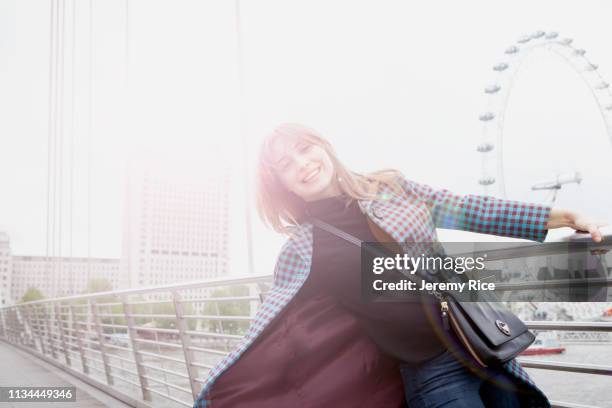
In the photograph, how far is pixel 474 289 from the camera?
1.12m

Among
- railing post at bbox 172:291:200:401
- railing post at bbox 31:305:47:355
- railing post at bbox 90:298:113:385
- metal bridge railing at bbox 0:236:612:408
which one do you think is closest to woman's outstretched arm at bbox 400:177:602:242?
metal bridge railing at bbox 0:236:612:408

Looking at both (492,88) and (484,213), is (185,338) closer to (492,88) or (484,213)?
(484,213)

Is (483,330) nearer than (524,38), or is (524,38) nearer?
(483,330)

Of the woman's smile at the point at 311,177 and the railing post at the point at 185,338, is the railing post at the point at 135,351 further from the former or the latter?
the woman's smile at the point at 311,177

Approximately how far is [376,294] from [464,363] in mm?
201

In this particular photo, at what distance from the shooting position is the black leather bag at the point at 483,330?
40.9 inches

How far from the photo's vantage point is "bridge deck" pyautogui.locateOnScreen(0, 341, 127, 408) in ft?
12.8

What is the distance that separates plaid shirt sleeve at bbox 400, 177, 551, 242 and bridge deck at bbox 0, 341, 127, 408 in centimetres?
317

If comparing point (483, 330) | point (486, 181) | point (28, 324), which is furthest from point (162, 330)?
point (486, 181)

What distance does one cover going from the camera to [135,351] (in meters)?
3.73

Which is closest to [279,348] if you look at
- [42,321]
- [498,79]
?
[42,321]

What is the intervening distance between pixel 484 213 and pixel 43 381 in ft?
16.3

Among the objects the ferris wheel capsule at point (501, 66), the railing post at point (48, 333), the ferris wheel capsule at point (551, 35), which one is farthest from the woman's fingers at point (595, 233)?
the ferris wheel capsule at point (551, 35)

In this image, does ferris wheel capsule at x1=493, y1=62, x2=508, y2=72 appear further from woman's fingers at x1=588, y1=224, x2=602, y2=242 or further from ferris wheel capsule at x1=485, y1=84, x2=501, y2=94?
woman's fingers at x1=588, y1=224, x2=602, y2=242
